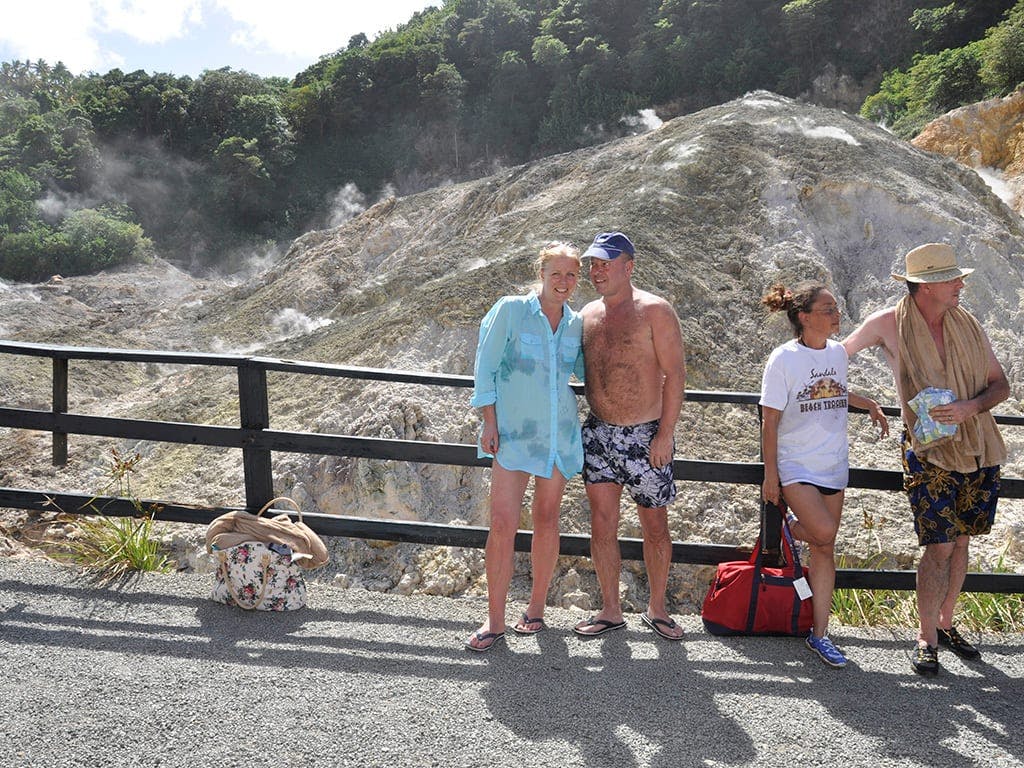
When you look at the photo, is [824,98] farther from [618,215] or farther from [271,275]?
[618,215]

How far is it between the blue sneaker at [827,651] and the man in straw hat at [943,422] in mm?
283

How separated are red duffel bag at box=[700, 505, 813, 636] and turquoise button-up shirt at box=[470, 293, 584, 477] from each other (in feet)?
2.84

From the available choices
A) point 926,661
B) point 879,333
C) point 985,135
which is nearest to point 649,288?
point 879,333

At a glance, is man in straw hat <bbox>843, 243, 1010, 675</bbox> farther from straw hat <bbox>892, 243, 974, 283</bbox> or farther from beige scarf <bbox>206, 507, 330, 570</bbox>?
beige scarf <bbox>206, 507, 330, 570</bbox>

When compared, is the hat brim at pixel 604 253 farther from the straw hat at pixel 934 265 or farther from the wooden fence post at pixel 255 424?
the wooden fence post at pixel 255 424

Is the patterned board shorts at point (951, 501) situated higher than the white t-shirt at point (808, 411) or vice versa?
the white t-shirt at point (808, 411)

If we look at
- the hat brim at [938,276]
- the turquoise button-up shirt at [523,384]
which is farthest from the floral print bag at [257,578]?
the hat brim at [938,276]

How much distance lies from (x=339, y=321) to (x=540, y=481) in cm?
717

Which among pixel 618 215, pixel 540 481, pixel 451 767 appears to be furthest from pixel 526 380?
pixel 618 215

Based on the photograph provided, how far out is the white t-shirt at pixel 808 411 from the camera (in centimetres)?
363

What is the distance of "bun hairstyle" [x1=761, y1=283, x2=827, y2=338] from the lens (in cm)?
361

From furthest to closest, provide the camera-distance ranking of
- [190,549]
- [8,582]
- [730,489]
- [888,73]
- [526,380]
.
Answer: [888,73], [730,489], [190,549], [8,582], [526,380]

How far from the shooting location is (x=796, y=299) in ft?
11.9

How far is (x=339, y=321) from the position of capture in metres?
10.4
